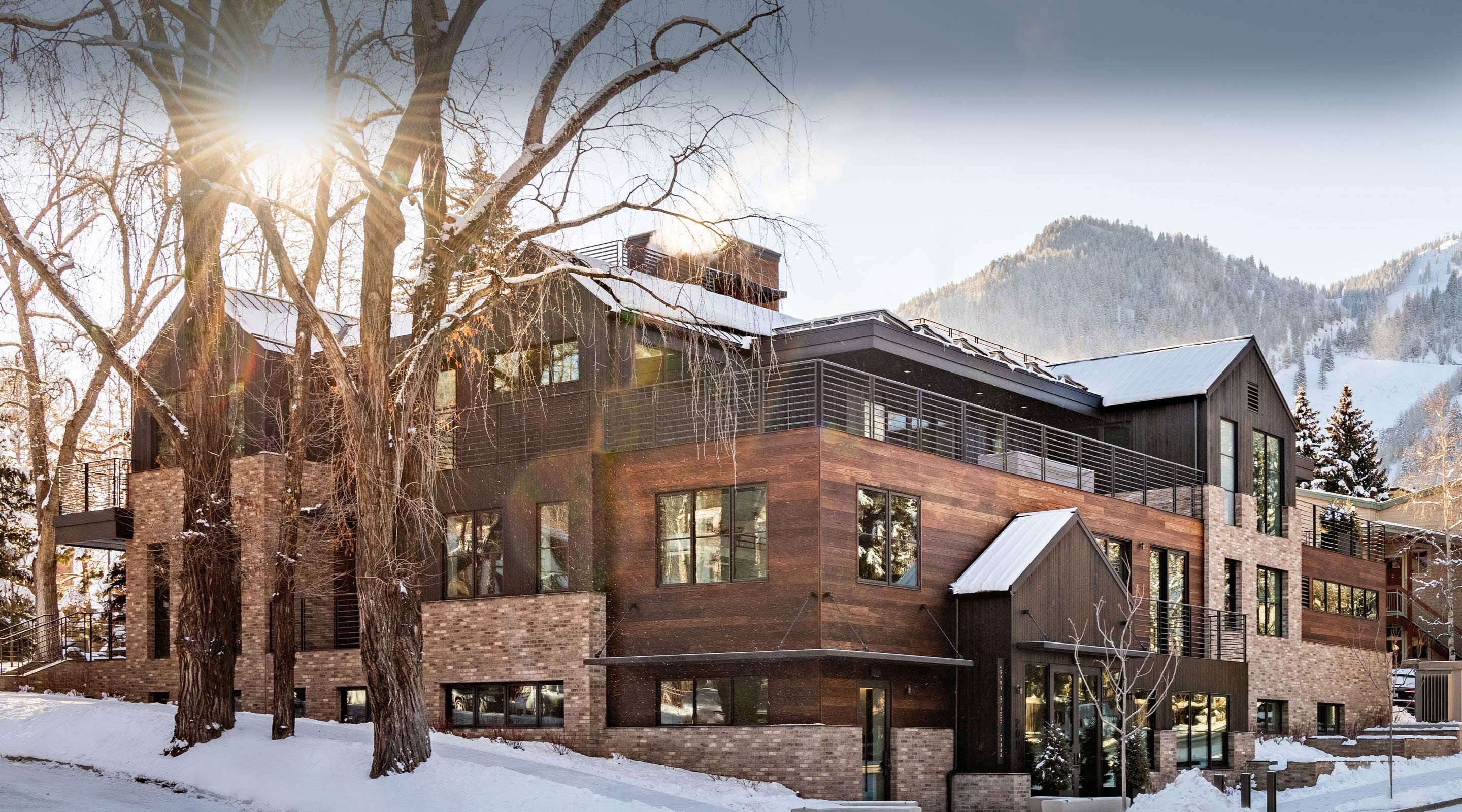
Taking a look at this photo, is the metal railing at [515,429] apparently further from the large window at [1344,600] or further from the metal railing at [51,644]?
the large window at [1344,600]

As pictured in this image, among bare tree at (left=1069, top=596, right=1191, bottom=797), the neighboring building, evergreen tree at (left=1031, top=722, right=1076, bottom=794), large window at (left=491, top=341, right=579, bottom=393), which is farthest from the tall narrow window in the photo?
large window at (left=491, top=341, right=579, bottom=393)

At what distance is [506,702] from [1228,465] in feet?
57.9

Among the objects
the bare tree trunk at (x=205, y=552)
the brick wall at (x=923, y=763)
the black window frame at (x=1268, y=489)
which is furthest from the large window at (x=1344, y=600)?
the bare tree trunk at (x=205, y=552)

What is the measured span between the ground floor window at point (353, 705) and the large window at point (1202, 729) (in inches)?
615

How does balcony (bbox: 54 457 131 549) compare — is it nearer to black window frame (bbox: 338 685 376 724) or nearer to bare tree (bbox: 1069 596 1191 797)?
black window frame (bbox: 338 685 376 724)

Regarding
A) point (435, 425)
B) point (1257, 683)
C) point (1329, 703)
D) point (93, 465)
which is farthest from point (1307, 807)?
point (93, 465)

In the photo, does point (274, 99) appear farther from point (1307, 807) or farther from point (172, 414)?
point (1307, 807)

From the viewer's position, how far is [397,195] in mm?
17609

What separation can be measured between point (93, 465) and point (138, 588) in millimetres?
4672

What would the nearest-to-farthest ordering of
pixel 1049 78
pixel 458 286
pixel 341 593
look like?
pixel 1049 78, pixel 458 286, pixel 341 593

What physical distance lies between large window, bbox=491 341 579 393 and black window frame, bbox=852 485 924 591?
5.90 m

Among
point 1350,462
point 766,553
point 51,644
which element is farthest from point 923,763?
point 1350,462

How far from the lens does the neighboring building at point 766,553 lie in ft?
72.6

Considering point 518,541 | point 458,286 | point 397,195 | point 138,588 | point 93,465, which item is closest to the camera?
point 397,195
